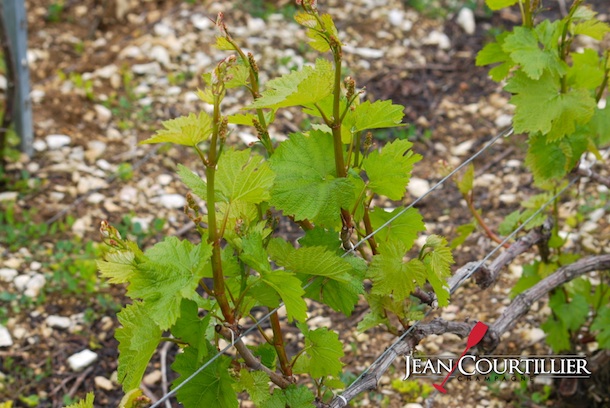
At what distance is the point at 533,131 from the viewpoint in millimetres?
2250

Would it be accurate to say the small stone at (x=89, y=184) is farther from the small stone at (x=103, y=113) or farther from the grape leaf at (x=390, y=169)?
the grape leaf at (x=390, y=169)

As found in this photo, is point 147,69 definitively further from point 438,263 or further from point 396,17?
point 438,263

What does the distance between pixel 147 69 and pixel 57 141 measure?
88 cm

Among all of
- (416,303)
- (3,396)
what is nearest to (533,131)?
(416,303)

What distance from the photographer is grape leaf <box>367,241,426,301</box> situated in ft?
5.90

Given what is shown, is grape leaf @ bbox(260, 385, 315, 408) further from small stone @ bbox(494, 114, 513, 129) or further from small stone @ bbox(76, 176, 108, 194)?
small stone @ bbox(494, 114, 513, 129)

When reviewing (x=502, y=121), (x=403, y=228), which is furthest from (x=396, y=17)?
(x=403, y=228)

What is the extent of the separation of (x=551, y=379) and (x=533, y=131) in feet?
4.08

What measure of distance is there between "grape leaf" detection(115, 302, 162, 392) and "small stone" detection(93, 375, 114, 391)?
1.67 m

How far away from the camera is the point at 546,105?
229 centimetres

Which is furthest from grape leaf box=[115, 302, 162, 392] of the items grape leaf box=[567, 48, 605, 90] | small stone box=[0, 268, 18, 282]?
small stone box=[0, 268, 18, 282]

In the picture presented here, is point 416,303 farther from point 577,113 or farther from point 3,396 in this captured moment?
point 3,396

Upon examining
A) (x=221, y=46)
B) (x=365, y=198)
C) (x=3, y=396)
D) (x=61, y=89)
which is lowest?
(x=3, y=396)

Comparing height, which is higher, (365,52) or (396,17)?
(396,17)
